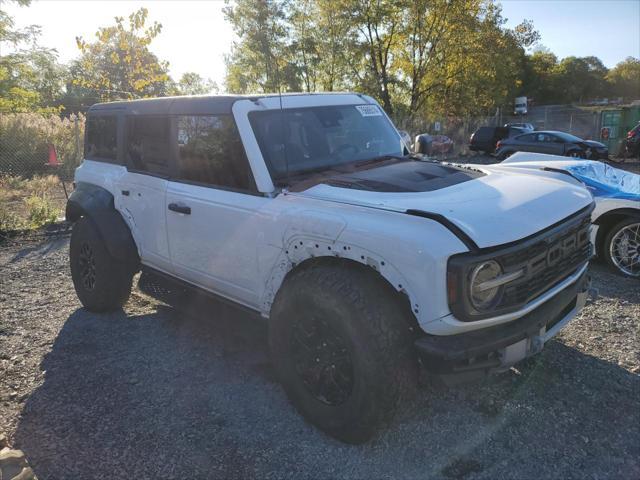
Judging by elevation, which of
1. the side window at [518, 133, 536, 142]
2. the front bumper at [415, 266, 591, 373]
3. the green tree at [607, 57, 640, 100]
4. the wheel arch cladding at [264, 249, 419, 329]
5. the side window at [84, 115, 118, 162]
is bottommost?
the front bumper at [415, 266, 591, 373]

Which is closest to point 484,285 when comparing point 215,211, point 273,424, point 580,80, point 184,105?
point 273,424

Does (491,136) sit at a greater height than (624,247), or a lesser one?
greater

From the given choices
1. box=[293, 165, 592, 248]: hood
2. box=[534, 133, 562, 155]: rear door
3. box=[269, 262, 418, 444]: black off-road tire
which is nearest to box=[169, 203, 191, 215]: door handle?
box=[293, 165, 592, 248]: hood

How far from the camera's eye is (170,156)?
394 cm

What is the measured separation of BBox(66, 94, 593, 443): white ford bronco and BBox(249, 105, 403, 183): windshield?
0.01 metres

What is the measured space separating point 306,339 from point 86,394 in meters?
1.70

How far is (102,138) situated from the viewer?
4.87 meters

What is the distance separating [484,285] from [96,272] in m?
3.57

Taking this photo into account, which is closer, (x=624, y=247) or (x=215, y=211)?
(x=215, y=211)

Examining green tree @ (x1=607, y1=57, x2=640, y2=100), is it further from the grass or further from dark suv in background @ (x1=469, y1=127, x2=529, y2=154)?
the grass

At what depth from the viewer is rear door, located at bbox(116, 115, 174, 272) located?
3990 mm

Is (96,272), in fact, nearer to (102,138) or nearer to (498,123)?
(102,138)

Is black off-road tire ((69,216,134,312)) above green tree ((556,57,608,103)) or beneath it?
beneath

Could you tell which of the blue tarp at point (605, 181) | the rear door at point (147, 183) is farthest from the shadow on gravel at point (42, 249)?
the blue tarp at point (605, 181)
